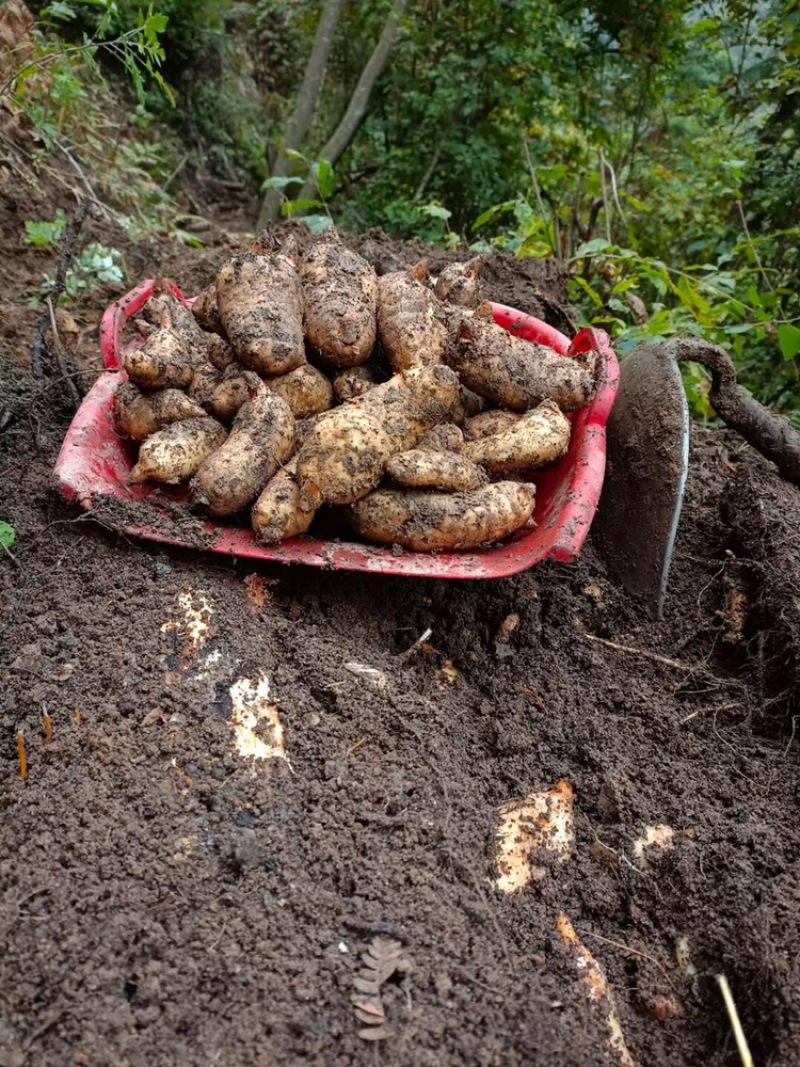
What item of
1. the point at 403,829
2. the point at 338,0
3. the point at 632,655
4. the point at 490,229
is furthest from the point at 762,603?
the point at 338,0

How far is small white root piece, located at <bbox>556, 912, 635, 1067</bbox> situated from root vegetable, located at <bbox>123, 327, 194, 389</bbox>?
181cm

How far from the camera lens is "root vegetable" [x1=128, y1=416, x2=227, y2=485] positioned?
2.22 metres

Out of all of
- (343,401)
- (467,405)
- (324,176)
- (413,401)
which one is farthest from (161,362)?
(324,176)

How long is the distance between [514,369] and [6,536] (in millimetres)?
1594

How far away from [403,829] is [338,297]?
5.32 ft

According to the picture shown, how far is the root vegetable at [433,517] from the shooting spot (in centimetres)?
218

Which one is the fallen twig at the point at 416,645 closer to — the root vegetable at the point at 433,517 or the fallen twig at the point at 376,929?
the root vegetable at the point at 433,517

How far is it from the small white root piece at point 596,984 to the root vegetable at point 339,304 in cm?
171

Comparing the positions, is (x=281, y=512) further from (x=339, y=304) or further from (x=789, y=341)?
(x=789, y=341)

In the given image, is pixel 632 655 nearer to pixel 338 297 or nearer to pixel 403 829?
pixel 403 829

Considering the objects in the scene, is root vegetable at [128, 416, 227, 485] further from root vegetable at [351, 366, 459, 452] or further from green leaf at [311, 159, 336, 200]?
green leaf at [311, 159, 336, 200]

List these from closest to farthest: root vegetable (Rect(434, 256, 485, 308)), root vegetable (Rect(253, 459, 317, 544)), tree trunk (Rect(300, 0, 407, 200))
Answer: root vegetable (Rect(253, 459, 317, 544)) < root vegetable (Rect(434, 256, 485, 308)) < tree trunk (Rect(300, 0, 407, 200))

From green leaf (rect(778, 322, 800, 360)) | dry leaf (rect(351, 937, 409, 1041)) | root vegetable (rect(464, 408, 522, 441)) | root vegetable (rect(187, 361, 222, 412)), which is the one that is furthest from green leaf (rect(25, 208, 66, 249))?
dry leaf (rect(351, 937, 409, 1041))

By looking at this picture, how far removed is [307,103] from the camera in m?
6.52
